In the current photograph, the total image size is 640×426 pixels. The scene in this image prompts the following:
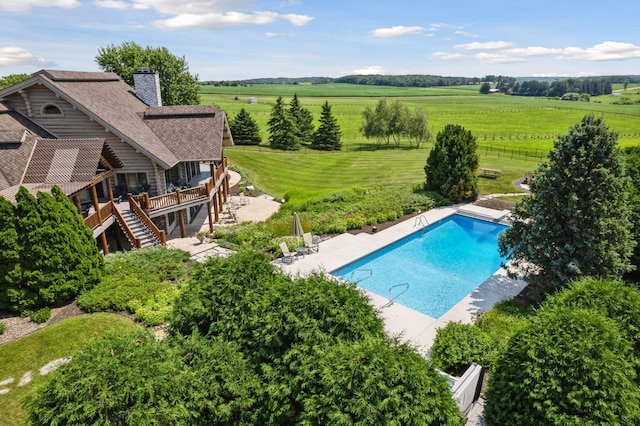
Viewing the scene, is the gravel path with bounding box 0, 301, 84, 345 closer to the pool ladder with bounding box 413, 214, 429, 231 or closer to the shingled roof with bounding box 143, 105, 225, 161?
the shingled roof with bounding box 143, 105, 225, 161

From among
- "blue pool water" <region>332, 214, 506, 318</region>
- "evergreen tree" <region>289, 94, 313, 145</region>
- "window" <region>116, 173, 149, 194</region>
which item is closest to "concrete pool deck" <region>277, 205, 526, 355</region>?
"blue pool water" <region>332, 214, 506, 318</region>

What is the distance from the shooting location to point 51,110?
19.8 metres

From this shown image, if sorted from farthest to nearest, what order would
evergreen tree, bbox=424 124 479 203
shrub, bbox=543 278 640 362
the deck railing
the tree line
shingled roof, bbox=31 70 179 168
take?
1. the tree line
2. evergreen tree, bbox=424 124 479 203
3. shingled roof, bbox=31 70 179 168
4. the deck railing
5. shrub, bbox=543 278 640 362

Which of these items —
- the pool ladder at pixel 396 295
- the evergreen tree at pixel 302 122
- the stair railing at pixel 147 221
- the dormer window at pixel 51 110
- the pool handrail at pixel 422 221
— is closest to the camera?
the pool ladder at pixel 396 295

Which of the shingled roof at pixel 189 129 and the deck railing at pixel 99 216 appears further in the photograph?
the shingled roof at pixel 189 129

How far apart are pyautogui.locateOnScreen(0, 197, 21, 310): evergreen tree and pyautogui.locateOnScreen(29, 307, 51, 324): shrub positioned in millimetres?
1051

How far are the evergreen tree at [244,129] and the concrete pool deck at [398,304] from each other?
36.0m

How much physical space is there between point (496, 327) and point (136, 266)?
1369cm

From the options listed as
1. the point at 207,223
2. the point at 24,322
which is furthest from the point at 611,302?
the point at 207,223

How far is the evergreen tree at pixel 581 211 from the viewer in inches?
490

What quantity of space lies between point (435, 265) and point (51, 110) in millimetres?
21720

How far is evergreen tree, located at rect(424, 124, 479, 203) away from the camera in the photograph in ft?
82.3

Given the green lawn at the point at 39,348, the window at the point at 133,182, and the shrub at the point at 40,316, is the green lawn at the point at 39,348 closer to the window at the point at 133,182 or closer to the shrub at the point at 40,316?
the shrub at the point at 40,316

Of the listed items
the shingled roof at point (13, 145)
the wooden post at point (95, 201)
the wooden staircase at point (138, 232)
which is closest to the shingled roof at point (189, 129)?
the wooden staircase at point (138, 232)
